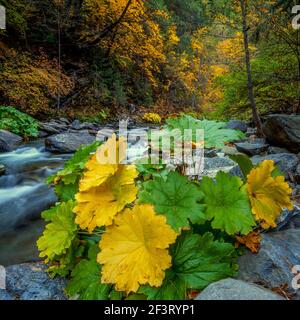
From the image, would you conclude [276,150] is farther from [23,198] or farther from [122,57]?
[122,57]

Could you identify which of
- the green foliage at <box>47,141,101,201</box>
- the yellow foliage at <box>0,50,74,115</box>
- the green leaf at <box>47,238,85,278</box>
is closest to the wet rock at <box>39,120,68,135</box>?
the yellow foliage at <box>0,50,74,115</box>

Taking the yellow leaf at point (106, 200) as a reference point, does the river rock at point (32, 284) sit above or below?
below

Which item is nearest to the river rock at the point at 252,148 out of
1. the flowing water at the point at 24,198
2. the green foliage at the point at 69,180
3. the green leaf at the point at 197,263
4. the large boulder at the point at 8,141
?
the flowing water at the point at 24,198

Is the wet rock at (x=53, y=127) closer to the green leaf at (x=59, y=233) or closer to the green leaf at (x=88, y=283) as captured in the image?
the green leaf at (x=59, y=233)

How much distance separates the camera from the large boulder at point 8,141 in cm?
731

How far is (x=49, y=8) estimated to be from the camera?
40.8 ft

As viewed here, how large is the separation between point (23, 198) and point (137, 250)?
4.10 m

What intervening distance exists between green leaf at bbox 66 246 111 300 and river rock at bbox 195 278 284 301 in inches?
19.5

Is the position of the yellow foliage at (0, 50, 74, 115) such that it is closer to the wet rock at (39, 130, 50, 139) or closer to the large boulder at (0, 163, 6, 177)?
the wet rock at (39, 130, 50, 139)

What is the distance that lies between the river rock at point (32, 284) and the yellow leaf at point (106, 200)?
643mm

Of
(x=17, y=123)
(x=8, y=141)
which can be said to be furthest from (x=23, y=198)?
(x=17, y=123)

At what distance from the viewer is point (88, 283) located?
1578 millimetres
